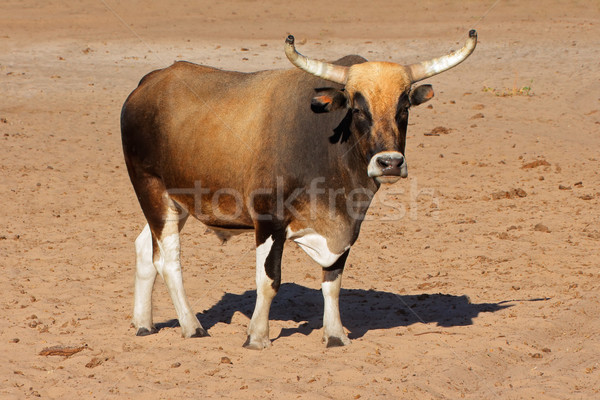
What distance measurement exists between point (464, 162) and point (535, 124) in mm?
2976

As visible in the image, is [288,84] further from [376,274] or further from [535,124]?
[535,124]

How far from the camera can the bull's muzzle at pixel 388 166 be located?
672cm

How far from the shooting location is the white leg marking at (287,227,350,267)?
7.62 meters

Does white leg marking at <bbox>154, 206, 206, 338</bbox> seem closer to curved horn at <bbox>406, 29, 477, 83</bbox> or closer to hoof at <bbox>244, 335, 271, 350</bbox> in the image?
hoof at <bbox>244, 335, 271, 350</bbox>

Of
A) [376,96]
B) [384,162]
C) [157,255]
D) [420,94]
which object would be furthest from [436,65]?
[157,255]

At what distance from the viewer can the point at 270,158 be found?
7.56 metres

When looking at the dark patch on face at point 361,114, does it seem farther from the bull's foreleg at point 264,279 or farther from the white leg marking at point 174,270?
the white leg marking at point 174,270

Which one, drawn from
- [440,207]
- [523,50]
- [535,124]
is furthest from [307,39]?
[440,207]

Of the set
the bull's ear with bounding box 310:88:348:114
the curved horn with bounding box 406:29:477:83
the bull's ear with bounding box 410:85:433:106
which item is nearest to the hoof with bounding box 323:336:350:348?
the bull's ear with bounding box 310:88:348:114

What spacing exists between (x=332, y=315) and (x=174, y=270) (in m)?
1.68

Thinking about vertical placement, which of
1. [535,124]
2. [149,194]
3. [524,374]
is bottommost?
[524,374]

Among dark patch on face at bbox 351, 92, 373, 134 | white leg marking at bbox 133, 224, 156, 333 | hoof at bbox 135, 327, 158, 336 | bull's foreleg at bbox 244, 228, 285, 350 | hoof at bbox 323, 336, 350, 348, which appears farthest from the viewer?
white leg marking at bbox 133, 224, 156, 333

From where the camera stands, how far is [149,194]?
8656 millimetres

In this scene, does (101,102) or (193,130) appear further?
(101,102)
